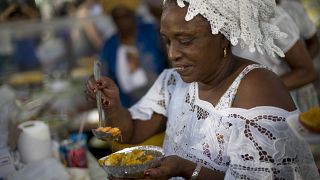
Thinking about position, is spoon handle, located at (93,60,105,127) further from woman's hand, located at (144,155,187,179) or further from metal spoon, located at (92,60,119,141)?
woman's hand, located at (144,155,187,179)

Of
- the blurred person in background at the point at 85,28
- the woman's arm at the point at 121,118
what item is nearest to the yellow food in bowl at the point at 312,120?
the woman's arm at the point at 121,118

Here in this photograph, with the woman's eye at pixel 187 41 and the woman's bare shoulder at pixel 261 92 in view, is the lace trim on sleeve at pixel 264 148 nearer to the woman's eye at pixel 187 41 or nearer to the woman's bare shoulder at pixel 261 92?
the woman's bare shoulder at pixel 261 92

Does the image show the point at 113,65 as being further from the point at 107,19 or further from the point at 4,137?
the point at 107,19

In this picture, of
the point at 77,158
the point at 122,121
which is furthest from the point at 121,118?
the point at 77,158

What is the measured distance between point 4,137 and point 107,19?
4049 mm

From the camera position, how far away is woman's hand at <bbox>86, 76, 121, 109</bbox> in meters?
2.02

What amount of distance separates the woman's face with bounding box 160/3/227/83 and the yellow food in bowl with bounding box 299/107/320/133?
1.70 ft

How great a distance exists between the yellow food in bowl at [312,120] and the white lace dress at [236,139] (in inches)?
10.3

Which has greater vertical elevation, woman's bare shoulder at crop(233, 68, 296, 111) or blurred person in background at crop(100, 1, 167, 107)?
woman's bare shoulder at crop(233, 68, 296, 111)

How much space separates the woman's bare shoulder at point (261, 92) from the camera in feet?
5.62

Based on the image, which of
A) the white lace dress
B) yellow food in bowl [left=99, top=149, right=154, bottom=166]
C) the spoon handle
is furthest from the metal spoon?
the white lace dress

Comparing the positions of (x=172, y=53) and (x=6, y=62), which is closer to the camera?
(x=172, y=53)

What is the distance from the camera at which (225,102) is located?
1.82 metres

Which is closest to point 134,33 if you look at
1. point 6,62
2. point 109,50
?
point 109,50
